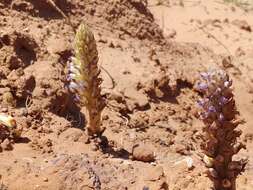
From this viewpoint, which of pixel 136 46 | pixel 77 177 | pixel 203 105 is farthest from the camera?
pixel 136 46

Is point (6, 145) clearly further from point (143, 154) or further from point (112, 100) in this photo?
point (112, 100)

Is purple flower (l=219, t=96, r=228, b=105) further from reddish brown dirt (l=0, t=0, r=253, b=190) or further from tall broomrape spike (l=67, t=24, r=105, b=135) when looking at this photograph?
tall broomrape spike (l=67, t=24, r=105, b=135)

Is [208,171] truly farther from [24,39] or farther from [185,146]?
[24,39]

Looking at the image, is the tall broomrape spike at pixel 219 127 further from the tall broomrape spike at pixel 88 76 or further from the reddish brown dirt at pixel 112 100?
the tall broomrape spike at pixel 88 76

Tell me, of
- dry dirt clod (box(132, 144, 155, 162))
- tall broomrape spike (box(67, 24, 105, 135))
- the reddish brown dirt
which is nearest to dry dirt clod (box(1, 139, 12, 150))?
the reddish brown dirt

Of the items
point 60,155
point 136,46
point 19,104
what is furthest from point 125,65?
point 60,155

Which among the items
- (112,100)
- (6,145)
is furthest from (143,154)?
(6,145)

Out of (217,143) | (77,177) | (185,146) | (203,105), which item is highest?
(203,105)
